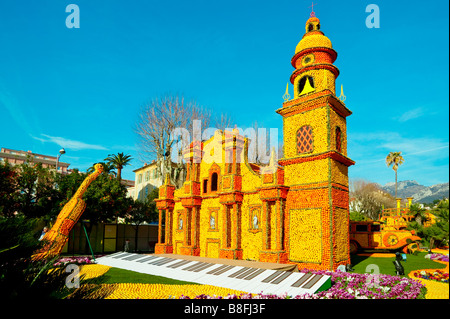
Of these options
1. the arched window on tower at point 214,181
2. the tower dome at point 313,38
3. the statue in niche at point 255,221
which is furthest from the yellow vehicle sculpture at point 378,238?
the tower dome at point 313,38

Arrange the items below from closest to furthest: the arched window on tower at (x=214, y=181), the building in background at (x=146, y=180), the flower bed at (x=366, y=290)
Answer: the flower bed at (x=366, y=290) < the arched window on tower at (x=214, y=181) < the building in background at (x=146, y=180)

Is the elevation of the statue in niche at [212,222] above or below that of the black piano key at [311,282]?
above

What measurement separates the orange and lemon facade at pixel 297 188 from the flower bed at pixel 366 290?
9.80ft

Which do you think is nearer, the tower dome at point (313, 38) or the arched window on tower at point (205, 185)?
the tower dome at point (313, 38)

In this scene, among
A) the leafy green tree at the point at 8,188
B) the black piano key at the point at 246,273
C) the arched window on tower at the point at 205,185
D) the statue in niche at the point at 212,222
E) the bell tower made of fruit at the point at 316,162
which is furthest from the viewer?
the arched window on tower at the point at 205,185

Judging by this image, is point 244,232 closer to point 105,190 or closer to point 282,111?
point 282,111

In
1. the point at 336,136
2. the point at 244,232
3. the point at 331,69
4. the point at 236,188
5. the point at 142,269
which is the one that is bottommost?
the point at 142,269

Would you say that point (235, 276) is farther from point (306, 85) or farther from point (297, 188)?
point (306, 85)

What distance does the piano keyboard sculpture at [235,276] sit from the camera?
1061cm

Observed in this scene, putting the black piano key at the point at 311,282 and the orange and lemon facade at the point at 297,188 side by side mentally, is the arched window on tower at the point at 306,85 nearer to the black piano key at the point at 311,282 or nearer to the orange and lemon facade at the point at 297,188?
the orange and lemon facade at the point at 297,188

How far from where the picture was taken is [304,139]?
57.1 feet

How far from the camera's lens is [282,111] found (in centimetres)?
1838
